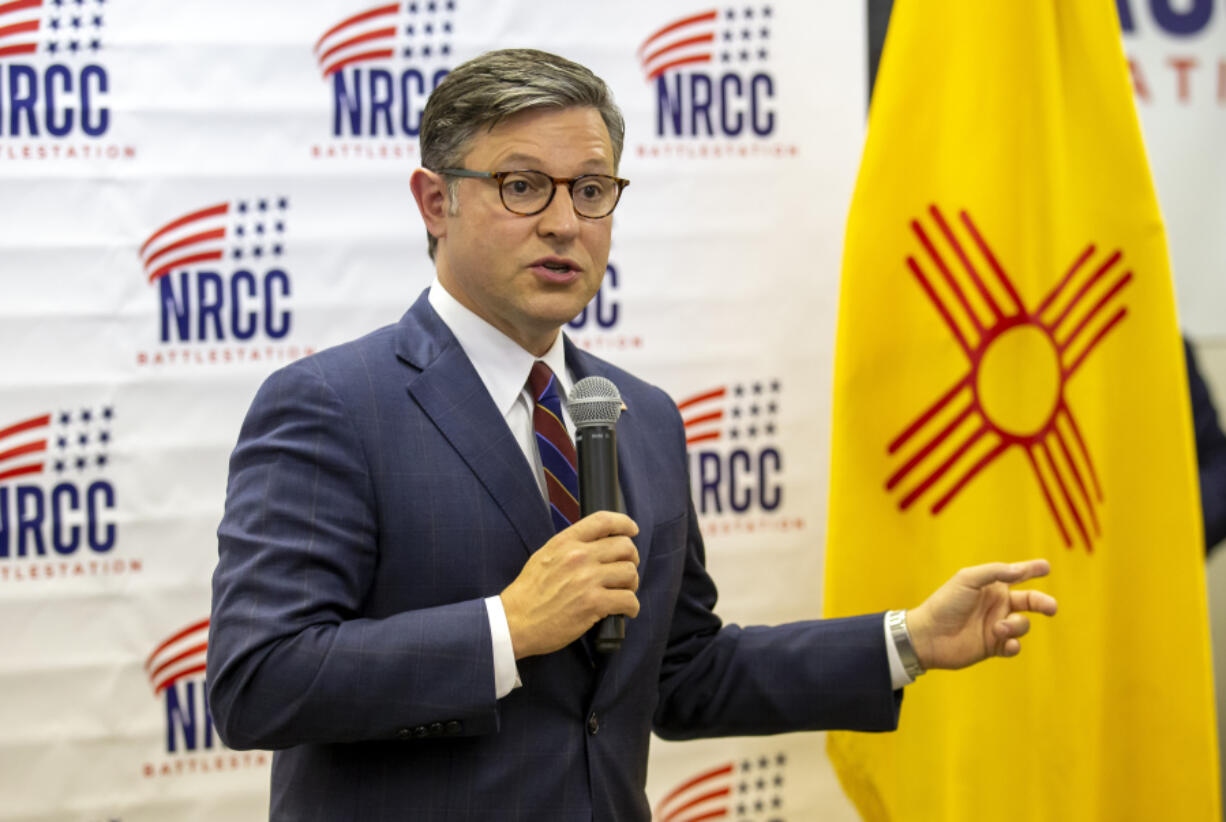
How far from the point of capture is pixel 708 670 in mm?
1853

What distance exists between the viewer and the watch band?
1.74m

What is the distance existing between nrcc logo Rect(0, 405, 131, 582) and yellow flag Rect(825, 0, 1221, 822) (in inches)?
68.9

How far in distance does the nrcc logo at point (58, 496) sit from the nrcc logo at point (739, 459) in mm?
1476

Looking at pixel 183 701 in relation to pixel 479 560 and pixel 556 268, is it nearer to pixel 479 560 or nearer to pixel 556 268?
pixel 479 560

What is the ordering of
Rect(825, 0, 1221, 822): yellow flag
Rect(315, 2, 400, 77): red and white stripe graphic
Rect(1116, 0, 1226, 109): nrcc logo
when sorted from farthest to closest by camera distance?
1. Rect(1116, 0, 1226, 109): nrcc logo
2. Rect(315, 2, 400, 77): red and white stripe graphic
3. Rect(825, 0, 1221, 822): yellow flag

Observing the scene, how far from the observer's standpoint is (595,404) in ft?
4.67

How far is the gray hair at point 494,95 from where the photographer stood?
1.55 m

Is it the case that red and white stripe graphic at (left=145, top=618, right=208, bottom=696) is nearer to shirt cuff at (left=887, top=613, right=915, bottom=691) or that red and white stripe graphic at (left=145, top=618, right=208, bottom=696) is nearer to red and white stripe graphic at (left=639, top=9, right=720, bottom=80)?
shirt cuff at (left=887, top=613, right=915, bottom=691)

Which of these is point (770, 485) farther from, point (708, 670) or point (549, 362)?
point (549, 362)

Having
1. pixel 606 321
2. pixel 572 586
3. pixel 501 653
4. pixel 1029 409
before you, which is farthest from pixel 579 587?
pixel 606 321

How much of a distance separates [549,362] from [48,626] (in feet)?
5.62

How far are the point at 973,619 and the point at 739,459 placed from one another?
4.39 feet

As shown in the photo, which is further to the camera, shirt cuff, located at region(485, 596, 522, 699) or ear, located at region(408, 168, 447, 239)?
ear, located at region(408, 168, 447, 239)

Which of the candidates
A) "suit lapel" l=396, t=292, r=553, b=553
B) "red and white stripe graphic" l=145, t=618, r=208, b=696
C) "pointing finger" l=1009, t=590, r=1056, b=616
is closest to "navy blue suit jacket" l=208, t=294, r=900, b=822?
"suit lapel" l=396, t=292, r=553, b=553
